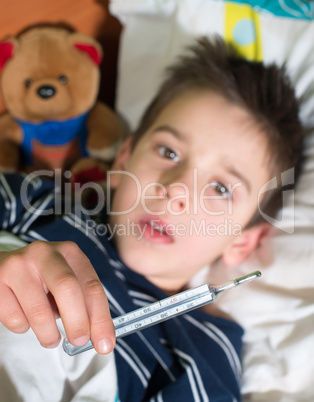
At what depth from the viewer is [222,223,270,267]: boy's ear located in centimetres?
85

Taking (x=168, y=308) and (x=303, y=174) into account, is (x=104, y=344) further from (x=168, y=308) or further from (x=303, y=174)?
(x=303, y=174)

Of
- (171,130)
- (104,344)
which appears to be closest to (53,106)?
(171,130)

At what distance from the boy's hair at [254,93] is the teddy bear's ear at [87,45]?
155 mm

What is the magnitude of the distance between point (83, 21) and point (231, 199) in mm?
509

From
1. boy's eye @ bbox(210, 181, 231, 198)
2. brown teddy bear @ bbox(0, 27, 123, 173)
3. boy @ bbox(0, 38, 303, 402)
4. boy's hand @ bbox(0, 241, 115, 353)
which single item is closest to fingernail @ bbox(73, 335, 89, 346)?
boy's hand @ bbox(0, 241, 115, 353)

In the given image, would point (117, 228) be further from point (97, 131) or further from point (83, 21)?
point (83, 21)

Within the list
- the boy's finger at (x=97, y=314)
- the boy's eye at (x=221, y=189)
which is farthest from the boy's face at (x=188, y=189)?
the boy's finger at (x=97, y=314)

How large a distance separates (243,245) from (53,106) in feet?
1.49

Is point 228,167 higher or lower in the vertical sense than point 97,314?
higher

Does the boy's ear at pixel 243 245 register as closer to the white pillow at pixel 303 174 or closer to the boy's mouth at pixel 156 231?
the white pillow at pixel 303 174

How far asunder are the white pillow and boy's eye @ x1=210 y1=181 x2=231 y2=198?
14 cm

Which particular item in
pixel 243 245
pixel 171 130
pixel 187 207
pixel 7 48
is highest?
pixel 7 48

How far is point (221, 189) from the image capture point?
2.53ft

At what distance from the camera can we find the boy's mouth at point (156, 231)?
2.35ft
